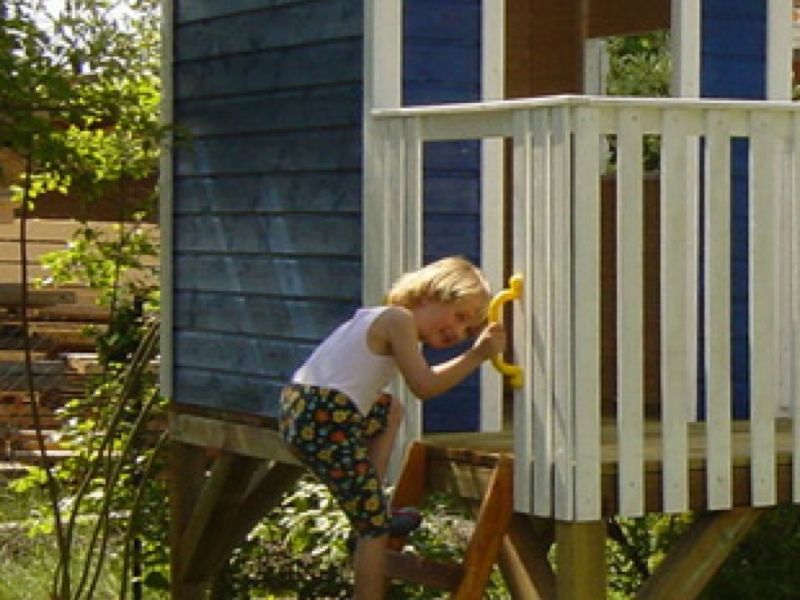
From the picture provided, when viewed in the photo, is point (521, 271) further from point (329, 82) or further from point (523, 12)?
point (523, 12)

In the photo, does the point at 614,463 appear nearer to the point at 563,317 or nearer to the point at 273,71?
the point at 563,317

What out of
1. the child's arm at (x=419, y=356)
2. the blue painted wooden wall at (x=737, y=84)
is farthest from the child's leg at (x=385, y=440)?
the blue painted wooden wall at (x=737, y=84)

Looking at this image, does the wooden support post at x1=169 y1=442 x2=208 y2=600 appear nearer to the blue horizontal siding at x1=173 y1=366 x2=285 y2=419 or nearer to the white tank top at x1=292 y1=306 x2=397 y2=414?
the blue horizontal siding at x1=173 y1=366 x2=285 y2=419

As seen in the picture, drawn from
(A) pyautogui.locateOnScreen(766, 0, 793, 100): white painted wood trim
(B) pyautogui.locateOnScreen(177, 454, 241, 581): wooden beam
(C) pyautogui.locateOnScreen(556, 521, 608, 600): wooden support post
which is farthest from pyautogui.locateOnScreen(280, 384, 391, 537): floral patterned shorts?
(B) pyautogui.locateOnScreen(177, 454, 241, 581): wooden beam

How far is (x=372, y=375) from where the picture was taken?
7504mm

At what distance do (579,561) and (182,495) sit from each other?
3.80 meters

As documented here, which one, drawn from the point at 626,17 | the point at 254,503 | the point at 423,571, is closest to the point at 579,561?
the point at 423,571

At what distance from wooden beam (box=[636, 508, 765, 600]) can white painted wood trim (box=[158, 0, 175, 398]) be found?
3.22 metres

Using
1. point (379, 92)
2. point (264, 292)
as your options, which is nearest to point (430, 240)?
point (379, 92)

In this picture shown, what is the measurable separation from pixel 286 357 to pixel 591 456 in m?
2.25

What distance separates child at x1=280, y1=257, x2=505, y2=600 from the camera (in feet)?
24.4

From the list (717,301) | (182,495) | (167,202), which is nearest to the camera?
(717,301)

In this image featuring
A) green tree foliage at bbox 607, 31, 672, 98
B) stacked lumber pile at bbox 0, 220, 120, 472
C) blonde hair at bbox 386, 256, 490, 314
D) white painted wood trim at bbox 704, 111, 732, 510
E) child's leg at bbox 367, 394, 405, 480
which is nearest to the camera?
blonde hair at bbox 386, 256, 490, 314

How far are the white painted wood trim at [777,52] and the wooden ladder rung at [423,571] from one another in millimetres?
2632
